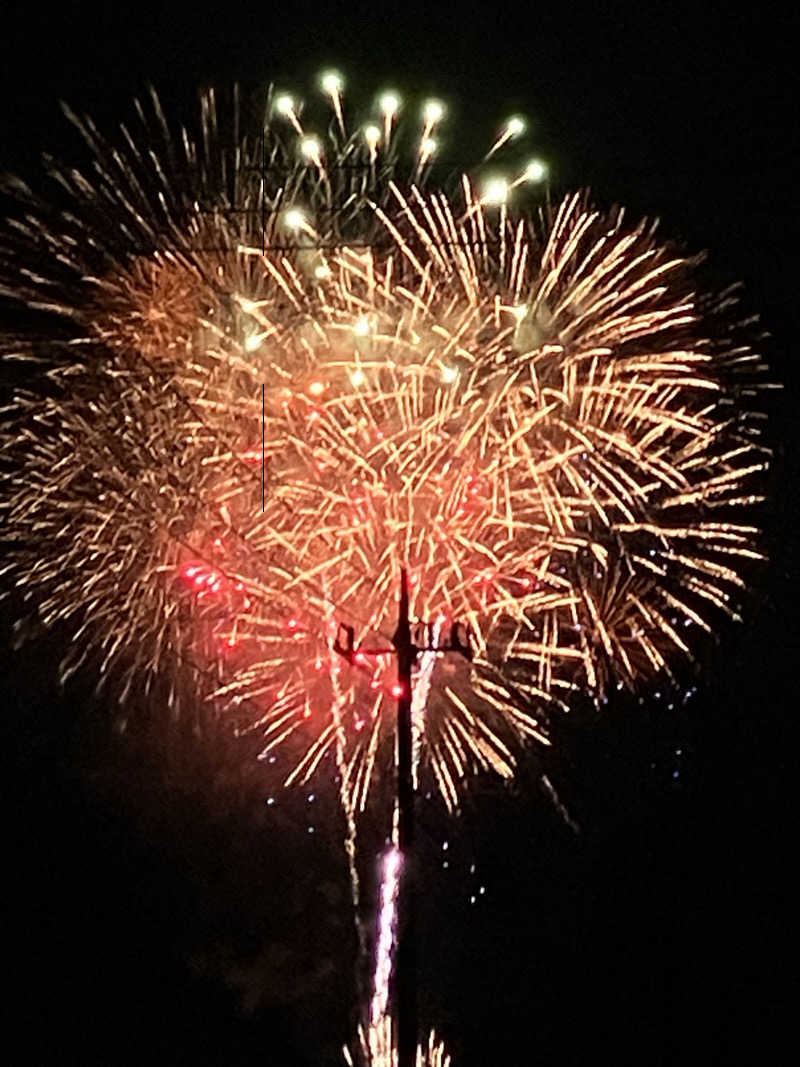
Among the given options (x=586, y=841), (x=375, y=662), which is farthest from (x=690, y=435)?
(x=586, y=841)

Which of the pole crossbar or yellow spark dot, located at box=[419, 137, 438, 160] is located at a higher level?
yellow spark dot, located at box=[419, 137, 438, 160]

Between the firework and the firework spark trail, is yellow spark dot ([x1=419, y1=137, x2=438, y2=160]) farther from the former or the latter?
the firework spark trail

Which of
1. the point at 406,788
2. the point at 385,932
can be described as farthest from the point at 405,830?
the point at 385,932

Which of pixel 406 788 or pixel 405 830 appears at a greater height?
pixel 406 788

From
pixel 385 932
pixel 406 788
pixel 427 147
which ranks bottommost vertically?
pixel 385 932

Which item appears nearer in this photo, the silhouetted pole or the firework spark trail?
the silhouetted pole

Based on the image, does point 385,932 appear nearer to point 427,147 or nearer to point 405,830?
point 405,830

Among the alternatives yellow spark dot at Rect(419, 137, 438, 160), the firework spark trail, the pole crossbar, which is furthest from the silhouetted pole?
yellow spark dot at Rect(419, 137, 438, 160)

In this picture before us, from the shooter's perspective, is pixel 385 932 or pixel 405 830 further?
pixel 385 932

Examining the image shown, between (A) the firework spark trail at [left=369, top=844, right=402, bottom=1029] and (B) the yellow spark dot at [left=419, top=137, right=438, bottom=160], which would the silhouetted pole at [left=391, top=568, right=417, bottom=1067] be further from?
(B) the yellow spark dot at [left=419, top=137, right=438, bottom=160]

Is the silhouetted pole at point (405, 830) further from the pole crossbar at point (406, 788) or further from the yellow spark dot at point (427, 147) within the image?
the yellow spark dot at point (427, 147)

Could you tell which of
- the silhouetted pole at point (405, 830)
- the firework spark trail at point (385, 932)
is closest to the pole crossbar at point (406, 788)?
the silhouetted pole at point (405, 830)
